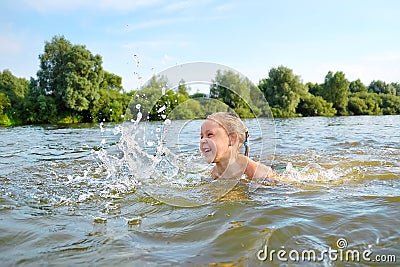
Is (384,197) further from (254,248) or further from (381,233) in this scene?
(254,248)

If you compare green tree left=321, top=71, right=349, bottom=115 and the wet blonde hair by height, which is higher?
green tree left=321, top=71, right=349, bottom=115

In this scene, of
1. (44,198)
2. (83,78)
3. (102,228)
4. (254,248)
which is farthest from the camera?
(83,78)

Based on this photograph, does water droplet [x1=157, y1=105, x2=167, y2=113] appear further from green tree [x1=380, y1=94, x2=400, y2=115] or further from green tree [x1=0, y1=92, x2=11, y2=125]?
green tree [x1=380, y1=94, x2=400, y2=115]

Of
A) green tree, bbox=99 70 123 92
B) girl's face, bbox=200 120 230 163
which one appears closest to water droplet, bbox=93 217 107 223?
girl's face, bbox=200 120 230 163

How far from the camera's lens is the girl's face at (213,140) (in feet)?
14.0

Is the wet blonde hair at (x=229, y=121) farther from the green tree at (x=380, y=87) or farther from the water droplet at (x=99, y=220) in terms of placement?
the green tree at (x=380, y=87)

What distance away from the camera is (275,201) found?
3.82 m

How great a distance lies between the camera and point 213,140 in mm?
4344

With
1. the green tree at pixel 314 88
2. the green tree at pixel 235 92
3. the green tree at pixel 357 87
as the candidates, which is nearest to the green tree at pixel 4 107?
the green tree at pixel 235 92

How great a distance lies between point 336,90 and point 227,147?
240ft

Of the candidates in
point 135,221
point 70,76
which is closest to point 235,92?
point 135,221

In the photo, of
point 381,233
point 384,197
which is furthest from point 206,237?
point 384,197

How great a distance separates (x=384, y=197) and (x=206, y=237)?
7.21 feet

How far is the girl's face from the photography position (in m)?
4.27
